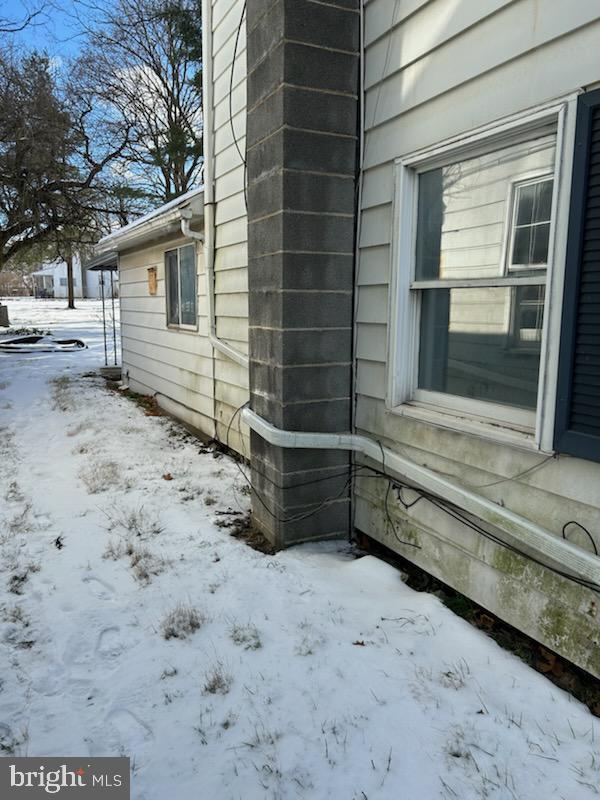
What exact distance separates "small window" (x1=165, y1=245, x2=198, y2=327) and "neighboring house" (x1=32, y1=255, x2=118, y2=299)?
176 ft

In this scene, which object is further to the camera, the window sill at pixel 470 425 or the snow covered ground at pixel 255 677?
the window sill at pixel 470 425

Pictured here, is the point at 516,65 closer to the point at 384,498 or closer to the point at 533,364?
the point at 533,364

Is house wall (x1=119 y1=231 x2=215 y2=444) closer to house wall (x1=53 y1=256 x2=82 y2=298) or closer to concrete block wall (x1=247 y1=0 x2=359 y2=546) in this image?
concrete block wall (x1=247 y1=0 x2=359 y2=546)

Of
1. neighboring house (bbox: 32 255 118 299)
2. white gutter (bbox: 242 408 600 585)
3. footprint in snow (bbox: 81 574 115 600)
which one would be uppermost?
neighboring house (bbox: 32 255 118 299)

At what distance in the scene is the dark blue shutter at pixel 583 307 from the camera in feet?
6.61

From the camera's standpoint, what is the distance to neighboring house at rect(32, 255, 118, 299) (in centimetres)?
5991

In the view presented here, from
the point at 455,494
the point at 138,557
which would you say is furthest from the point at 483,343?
the point at 138,557

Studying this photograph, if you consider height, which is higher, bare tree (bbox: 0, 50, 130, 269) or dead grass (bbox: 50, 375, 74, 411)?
bare tree (bbox: 0, 50, 130, 269)

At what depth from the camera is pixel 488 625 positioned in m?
2.68

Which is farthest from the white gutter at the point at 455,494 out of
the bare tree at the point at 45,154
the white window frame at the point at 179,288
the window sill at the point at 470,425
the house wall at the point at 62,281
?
the house wall at the point at 62,281

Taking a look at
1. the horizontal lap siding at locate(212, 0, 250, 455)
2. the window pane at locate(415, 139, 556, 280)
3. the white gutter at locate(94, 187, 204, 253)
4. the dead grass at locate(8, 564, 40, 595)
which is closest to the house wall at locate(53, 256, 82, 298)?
the white gutter at locate(94, 187, 204, 253)

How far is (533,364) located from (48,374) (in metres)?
11.8

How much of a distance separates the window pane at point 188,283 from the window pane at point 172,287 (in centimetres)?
37
